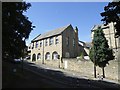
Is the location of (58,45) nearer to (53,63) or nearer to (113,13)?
(53,63)

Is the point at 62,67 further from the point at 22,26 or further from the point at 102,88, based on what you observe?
the point at 22,26

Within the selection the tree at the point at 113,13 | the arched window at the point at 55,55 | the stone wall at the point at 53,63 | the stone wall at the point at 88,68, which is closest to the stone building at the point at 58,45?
the arched window at the point at 55,55

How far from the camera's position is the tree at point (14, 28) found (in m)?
19.9

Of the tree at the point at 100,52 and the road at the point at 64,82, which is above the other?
the tree at the point at 100,52

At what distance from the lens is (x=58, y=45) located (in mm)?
51062

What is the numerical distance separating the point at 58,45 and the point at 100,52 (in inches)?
638

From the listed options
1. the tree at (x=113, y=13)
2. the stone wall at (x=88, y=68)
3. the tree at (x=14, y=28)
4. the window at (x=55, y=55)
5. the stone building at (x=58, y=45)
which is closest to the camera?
the tree at (x=113, y=13)

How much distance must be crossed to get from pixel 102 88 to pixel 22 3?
13.7 meters

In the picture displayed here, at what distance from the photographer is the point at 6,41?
20.3 metres

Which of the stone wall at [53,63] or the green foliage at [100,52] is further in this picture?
the stone wall at [53,63]

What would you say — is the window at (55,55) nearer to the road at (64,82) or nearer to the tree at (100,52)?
the tree at (100,52)

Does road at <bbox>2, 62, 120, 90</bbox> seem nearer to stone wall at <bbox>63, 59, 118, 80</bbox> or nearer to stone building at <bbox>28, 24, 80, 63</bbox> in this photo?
stone wall at <bbox>63, 59, 118, 80</bbox>

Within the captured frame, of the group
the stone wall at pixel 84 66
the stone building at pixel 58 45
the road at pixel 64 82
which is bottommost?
the road at pixel 64 82

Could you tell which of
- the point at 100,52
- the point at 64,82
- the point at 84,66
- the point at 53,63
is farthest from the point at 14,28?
the point at 53,63
